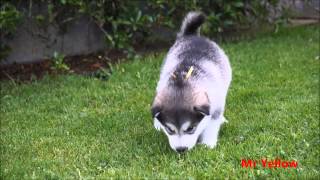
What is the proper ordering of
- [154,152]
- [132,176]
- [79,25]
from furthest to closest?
[79,25], [154,152], [132,176]

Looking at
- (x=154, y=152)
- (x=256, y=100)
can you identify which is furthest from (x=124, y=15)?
(x=154, y=152)

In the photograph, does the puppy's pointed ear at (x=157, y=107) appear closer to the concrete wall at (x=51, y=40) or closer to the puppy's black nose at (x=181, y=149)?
the puppy's black nose at (x=181, y=149)

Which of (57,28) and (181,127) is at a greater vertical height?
(181,127)

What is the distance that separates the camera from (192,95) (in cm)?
445

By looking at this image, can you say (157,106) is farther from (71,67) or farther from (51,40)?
(51,40)

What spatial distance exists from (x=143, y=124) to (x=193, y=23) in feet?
3.77

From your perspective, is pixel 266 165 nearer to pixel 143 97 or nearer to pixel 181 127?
pixel 181 127

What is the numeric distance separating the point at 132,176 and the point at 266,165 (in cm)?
103

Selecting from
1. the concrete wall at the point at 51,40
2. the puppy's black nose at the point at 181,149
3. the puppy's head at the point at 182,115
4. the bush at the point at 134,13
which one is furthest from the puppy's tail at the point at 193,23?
the concrete wall at the point at 51,40

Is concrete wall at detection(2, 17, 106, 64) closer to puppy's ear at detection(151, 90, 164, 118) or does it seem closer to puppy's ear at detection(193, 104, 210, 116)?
puppy's ear at detection(151, 90, 164, 118)

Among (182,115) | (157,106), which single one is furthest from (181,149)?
(157,106)

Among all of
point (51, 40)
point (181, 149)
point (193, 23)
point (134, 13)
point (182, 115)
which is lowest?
point (51, 40)

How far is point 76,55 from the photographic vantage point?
8.66 m

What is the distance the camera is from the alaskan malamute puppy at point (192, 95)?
435 centimetres
